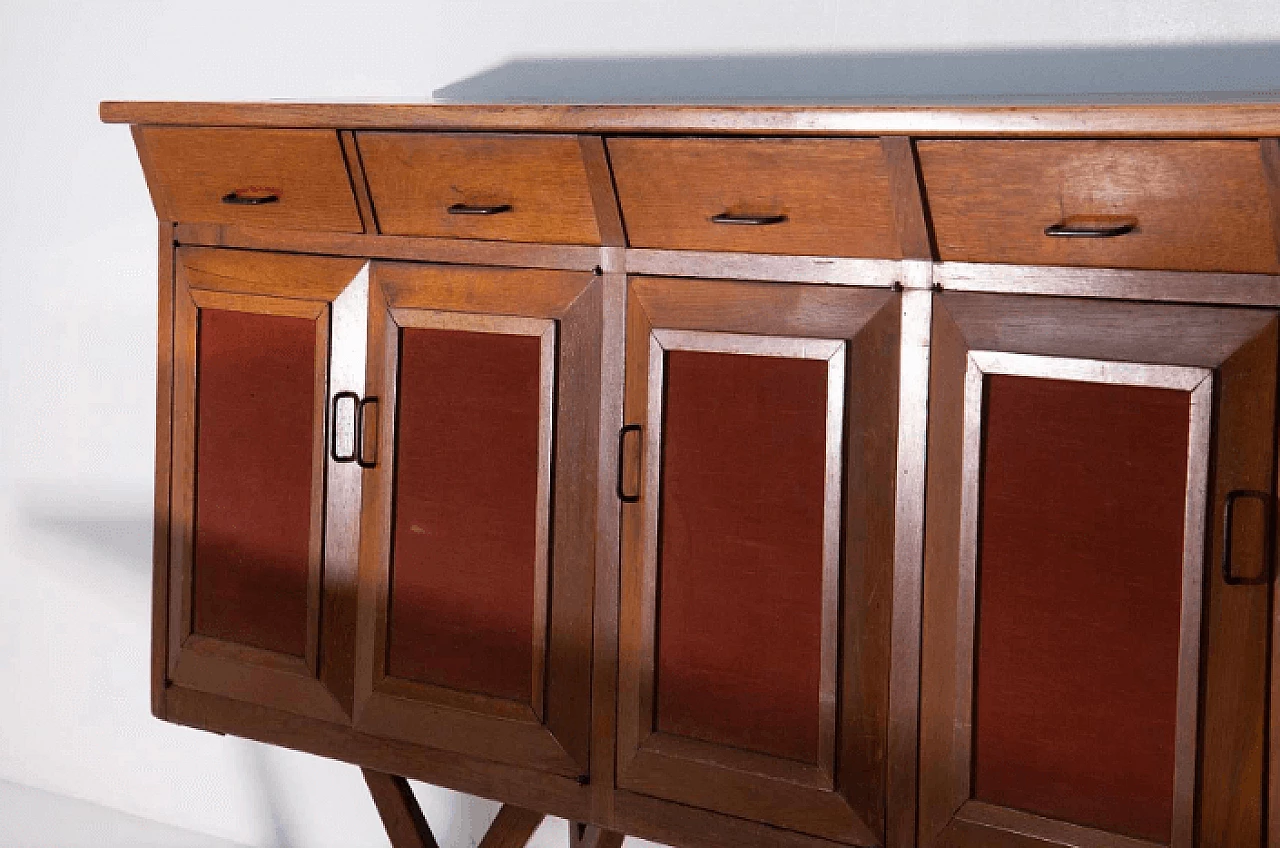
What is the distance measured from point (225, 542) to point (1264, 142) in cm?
178

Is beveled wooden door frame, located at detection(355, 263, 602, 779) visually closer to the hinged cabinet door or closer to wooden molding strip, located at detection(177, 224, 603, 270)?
wooden molding strip, located at detection(177, 224, 603, 270)

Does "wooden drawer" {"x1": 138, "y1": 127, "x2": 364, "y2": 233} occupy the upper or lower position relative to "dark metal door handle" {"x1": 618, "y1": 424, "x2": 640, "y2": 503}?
upper

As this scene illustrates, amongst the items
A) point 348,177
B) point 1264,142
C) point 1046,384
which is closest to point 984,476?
point 1046,384

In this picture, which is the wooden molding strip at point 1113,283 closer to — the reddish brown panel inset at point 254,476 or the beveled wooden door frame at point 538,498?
the beveled wooden door frame at point 538,498

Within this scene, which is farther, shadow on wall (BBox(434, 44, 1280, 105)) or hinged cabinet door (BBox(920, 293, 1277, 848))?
shadow on wall (BBox(434, 44, 1280, 105))

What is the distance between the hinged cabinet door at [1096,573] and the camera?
1.87m

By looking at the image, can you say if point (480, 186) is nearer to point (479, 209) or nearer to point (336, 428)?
point (479, 209)

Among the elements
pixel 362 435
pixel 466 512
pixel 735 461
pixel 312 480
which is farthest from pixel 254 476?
pixel 735 461

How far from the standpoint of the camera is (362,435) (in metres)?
2.52

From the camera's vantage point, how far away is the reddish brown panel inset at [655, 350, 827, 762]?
84.9 inches

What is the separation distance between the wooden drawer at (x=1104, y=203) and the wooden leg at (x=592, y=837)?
1.12m

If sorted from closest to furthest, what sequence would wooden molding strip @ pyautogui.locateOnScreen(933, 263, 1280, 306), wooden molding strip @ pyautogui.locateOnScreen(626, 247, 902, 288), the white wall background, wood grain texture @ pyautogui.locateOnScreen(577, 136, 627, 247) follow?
wooden molding strip @ pyautogui.locateOnScreen(933, 263, 1280, 306)
wooden molding strip @ pyautogui.locateOnScreen(626, 247, 902, 288)
wood grain texture @ pyautogui.locateOnScreen(577, 136, 627, 247)
the white wall background

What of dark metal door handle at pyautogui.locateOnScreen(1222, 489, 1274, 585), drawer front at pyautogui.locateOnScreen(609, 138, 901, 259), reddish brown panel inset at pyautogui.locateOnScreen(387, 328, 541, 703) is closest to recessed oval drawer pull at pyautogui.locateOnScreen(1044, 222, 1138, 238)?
drawer front at pyautogui.locateOnScreen(609, 138, 901, 259)

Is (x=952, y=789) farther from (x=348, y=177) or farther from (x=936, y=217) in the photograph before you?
(x=348, y=177)
